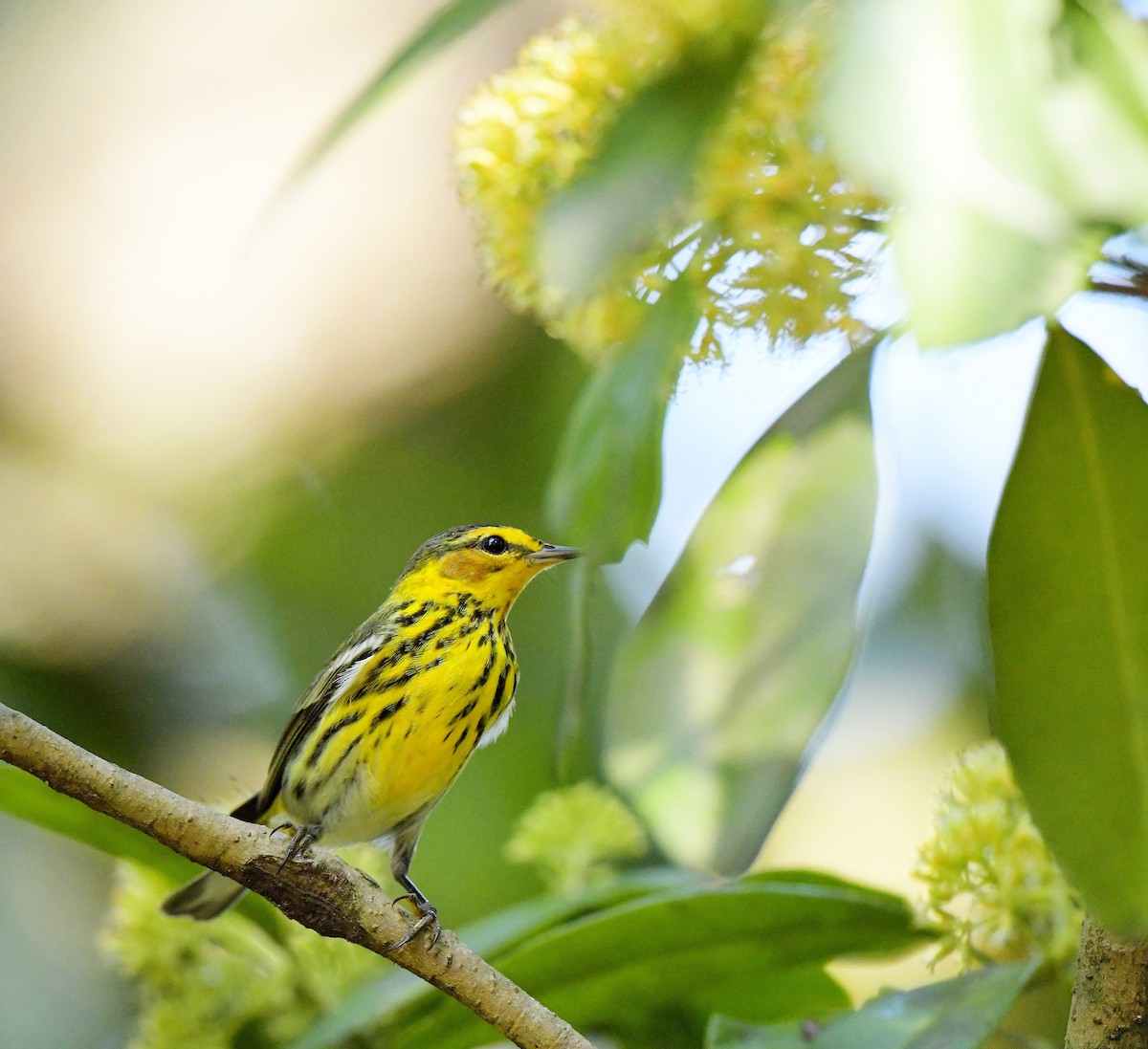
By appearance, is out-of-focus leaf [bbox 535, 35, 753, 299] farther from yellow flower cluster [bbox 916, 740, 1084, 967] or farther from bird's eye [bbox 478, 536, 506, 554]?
bird's eye [bbox 478, 536, 506, 554]

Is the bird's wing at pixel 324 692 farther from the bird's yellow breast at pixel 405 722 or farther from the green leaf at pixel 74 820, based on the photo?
the green leaf at pixel 74 820

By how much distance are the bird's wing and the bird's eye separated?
0.21 metres

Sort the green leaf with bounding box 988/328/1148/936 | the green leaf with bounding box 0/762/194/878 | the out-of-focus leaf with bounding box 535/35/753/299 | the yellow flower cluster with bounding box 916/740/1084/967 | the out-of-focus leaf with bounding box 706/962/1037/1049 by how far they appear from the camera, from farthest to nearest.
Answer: the green leaf with bounding box 0/762/194/878, the yellow flower cluster with bounding box 916/740/1084/967, the out-of-focus leaf with bounding box 706/962/1037/1049, the green leaf with bounding box 988/328/1148/936, the out-of-focus leaf with bounding box 535/35/753/299

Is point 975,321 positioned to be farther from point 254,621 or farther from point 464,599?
point 254,621

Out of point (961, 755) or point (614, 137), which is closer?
point (614, 137)

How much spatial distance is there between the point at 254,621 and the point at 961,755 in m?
2.37

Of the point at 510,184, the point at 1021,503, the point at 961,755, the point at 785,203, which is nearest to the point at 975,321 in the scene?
the point at 785,203

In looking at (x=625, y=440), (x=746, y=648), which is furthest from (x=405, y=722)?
(x=625, y=440)

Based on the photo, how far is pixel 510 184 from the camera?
1.46 meters

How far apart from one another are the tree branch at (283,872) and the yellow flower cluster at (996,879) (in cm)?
53

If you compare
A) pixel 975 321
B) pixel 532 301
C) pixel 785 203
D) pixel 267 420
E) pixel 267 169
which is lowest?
pixel 975 321

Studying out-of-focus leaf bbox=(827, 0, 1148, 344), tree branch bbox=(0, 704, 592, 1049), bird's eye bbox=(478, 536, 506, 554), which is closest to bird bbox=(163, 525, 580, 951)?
bird's eye bbox=(478, 536, 506, 554)

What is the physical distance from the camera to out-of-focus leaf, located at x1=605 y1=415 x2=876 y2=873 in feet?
4.39

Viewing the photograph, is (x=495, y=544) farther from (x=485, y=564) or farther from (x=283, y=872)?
(x=283, y=872)
